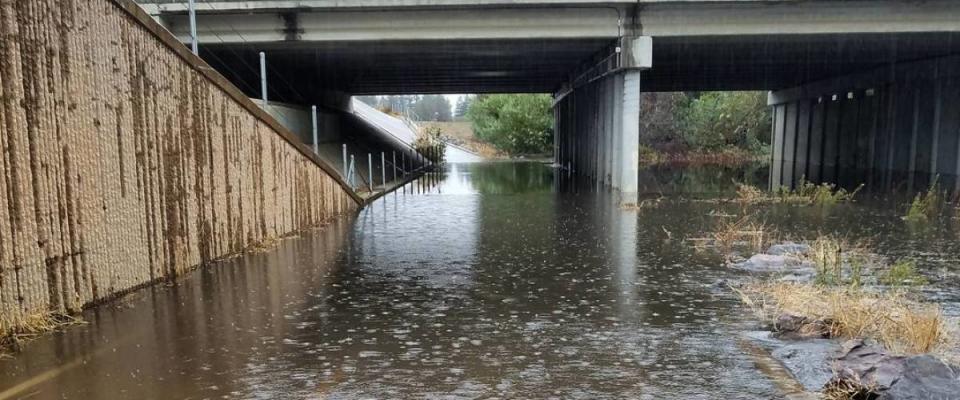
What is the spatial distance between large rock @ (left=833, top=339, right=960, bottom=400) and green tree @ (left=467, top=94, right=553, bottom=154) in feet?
150

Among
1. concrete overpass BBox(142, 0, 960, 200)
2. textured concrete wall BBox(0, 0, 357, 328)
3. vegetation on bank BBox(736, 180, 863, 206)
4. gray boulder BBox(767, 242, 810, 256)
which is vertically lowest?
gray boulder BBox(767, 242, 810, 256)

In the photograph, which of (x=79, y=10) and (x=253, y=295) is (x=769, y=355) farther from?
(x=79, y=10)

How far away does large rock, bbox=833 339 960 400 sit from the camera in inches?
151

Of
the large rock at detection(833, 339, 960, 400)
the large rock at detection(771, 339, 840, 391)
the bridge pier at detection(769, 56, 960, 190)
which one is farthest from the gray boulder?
the bridge pier at detection(769, 56, 960, 190)

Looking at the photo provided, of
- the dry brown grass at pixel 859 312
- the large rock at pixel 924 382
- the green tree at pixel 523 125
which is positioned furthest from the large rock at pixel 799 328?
the green tree at pixel 523 125

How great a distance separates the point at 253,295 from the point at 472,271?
2832mm

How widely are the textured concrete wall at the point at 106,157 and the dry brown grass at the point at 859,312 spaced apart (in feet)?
22.1

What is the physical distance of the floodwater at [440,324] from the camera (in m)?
4.78

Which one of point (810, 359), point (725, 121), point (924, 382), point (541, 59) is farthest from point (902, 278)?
point (725, 121)

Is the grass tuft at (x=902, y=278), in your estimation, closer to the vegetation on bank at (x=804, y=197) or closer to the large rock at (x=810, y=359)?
the large rock at (x=810, y=359)

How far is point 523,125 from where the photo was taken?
50219mm

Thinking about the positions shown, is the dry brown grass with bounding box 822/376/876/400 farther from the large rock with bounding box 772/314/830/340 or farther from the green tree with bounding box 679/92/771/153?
the green tree with bounding box 679/92/771/153

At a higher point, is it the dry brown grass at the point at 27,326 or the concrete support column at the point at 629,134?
the concrete support column at the point at 629,134

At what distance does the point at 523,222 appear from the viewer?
44.8ft
